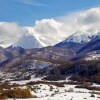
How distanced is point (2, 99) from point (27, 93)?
39.7ft

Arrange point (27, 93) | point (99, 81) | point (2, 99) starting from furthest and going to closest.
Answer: point (99, 81) → point (27, 93) → point (2, 99)

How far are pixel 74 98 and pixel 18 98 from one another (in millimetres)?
10955

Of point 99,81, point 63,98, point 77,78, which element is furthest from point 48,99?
point 77,78

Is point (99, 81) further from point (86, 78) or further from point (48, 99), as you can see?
point (48, 99)

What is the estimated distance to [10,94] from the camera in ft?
246

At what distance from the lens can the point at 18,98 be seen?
7162 centimetres

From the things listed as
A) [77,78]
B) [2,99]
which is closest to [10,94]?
[2,99]

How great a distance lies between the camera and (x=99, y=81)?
169 m

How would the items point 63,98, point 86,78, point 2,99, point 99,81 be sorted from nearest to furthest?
point 2,99
point 63,98
point 99,81
point 86,78

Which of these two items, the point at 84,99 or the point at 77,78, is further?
the point at 77,78

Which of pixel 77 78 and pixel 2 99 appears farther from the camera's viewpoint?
pixel 77 78

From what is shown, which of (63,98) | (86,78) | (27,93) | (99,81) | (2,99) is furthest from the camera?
(86,78)

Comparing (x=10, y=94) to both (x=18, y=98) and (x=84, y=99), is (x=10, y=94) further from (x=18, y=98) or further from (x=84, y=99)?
(x=84, y=99)

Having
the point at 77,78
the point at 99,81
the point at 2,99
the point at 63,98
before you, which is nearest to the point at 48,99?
the point at 63,98
